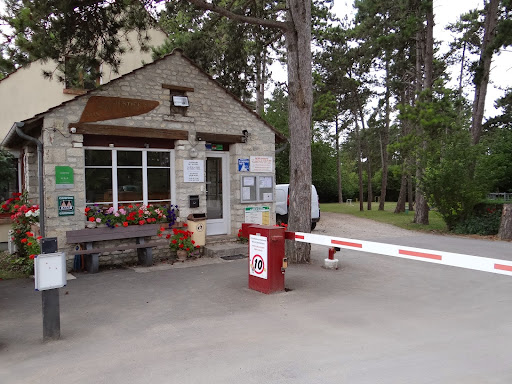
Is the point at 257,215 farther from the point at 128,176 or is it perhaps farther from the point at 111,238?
the point at 111,238

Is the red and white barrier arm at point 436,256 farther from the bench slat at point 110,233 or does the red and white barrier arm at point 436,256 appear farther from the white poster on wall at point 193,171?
the white poster on wall at point 193,171

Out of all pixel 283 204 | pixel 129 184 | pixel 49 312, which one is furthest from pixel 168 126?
pixel 283 204

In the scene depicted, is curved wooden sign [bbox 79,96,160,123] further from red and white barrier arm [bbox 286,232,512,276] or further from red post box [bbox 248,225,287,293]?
red and white barrier arm [bbox 286,232,512,276]

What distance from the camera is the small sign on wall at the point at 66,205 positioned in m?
8.03

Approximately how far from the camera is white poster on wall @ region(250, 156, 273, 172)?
35.0 feet

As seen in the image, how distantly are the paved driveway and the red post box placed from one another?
8.1 inches

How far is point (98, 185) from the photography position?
8734 mm

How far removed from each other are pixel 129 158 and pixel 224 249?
9.97 ft

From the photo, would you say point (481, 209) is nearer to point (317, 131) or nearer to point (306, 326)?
point (306, 326)

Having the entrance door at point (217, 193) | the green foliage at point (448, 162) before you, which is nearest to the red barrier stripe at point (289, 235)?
the entrance door at point (217, 193)

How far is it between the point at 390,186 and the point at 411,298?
35997 mm

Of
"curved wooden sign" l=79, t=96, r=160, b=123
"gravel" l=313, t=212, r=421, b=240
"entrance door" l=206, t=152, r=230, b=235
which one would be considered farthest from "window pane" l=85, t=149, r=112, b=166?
"gravel" l=313, t=212, r=421, b=240

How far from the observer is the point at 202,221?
9.59 meters

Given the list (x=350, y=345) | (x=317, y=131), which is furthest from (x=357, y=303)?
(x=317, y=131)
